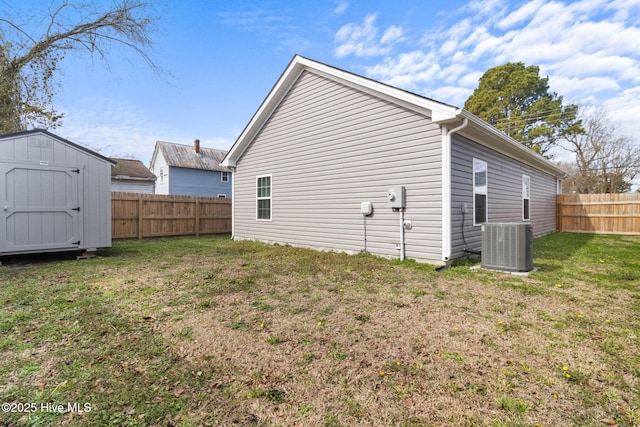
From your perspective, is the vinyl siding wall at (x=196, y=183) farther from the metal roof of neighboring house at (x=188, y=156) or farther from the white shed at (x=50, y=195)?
the white shed at (x=50, y=195)

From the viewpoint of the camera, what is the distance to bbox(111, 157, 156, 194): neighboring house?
21516 mm

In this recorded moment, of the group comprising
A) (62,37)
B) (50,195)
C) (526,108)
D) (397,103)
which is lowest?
(50,195)

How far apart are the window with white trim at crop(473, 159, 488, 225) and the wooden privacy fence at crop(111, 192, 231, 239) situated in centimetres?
1049

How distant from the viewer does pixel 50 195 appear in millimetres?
6645

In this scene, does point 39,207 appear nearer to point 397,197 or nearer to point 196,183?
point 397,197

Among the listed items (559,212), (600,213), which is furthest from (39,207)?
(600,213)

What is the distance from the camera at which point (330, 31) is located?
34.3ft

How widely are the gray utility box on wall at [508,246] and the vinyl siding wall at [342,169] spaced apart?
34.3 inches

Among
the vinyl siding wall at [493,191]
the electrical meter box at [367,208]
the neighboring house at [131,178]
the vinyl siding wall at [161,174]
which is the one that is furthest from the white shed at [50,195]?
the neighboring house at [131,178]

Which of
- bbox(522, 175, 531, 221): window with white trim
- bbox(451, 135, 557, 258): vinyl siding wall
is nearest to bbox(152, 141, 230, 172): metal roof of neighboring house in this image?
bbox(451, 135, 557, 258): vinyl siding wall

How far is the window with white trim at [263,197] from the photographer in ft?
31.6

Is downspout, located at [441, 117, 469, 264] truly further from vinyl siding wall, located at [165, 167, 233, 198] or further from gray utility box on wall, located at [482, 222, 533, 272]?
vinyl siding wall, located at [165, 167, 233, 198]

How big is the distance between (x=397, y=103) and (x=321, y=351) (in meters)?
5.57

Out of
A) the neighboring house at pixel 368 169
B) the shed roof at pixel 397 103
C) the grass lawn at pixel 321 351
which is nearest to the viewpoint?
the grass lawn at pixel 321 351
